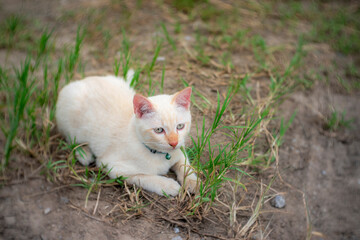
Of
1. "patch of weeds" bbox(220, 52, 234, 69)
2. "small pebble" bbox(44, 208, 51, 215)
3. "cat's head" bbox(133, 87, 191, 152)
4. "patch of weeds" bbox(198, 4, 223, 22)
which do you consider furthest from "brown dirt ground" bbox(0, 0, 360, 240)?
"patch of weeds" bbox(198, 4, 223, 22)

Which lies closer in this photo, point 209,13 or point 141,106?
point 141,106

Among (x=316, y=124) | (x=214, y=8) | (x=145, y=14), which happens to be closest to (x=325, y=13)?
(x=214, y=8)

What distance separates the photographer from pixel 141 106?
1.99 meters

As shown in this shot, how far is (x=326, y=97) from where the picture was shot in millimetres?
3395

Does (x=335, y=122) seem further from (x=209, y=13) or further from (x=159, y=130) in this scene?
(x=209, y=13)

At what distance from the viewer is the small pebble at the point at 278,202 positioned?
2.43 meters

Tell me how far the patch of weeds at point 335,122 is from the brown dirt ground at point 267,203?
54mm

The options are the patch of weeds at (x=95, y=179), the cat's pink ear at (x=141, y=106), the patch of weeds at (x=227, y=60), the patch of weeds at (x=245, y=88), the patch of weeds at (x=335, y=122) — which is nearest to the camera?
the cat's pink ear at (x=141, y=106)

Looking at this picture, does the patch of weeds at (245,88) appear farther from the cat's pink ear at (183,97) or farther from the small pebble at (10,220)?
the small pebble at (10,220)

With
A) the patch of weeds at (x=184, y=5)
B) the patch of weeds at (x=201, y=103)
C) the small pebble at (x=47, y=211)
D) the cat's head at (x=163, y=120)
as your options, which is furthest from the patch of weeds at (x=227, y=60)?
the small pebble at (x=47, y=211)

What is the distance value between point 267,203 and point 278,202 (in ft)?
0.29

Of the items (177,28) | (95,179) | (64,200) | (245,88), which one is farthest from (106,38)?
(64,200)

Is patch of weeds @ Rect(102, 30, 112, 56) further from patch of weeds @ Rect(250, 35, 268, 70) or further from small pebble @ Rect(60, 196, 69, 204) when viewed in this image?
small pebble @ Rect(60, 196, 69, 204)

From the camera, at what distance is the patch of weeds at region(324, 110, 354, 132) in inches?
122
